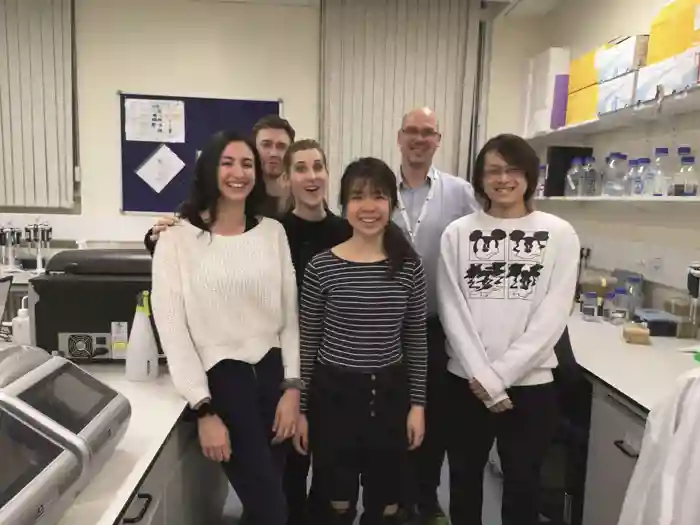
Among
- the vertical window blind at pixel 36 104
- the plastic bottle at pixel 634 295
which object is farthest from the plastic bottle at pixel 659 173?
the vertical window blind at pixel 36 104

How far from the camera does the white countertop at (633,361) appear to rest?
5.54 ft

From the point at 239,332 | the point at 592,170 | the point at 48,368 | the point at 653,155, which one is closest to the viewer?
the point at 48,368

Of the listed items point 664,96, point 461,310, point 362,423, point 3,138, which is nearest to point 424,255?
point 461,310

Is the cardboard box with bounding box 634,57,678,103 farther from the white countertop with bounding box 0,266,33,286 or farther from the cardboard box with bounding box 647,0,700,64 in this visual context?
the white countertop with bounding box 0,266,33,286

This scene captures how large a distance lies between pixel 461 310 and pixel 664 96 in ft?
3.78

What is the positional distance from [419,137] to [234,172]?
0.78 meters

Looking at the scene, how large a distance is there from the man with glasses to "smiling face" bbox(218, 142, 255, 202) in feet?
2.07

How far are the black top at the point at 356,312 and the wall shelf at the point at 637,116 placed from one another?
1.21m

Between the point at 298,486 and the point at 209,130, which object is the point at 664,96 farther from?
the point at 209,130

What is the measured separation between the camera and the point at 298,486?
6.45 feet

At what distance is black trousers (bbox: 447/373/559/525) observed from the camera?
1.73 m

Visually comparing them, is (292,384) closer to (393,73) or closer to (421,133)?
(421,133)

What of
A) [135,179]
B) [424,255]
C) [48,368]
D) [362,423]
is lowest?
[362,423]

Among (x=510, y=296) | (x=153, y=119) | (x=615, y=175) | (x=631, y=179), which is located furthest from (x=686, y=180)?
(x=153, y=119)
